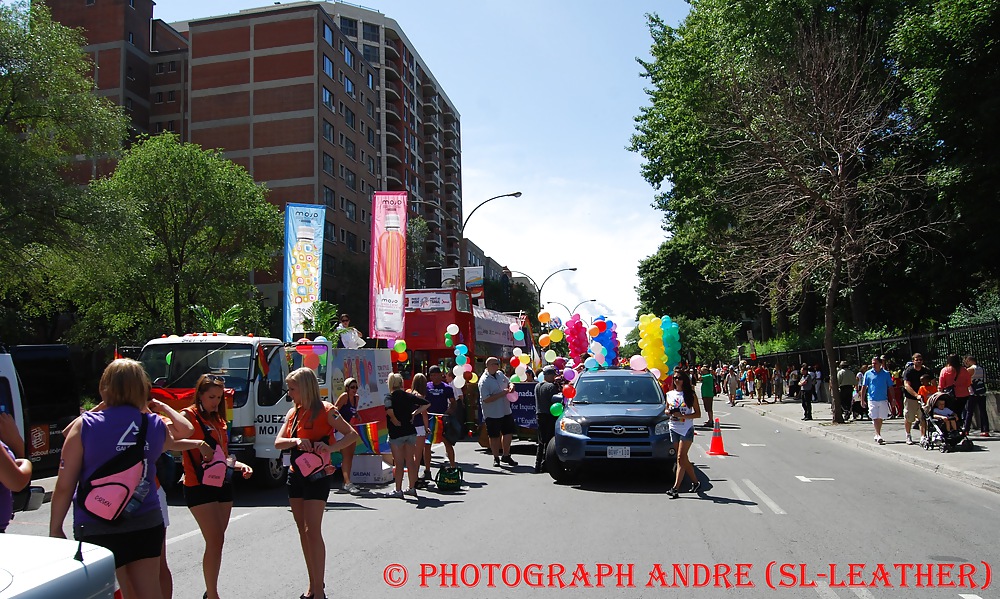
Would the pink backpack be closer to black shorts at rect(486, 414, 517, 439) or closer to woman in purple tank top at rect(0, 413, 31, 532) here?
woman in purple tank top at rect(0, 413, 31, 532)

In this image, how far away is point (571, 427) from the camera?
11164 mm

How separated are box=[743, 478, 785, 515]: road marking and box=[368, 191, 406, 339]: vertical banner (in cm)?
984

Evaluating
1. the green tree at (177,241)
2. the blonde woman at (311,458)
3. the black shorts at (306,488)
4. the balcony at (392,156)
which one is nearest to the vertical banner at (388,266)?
the blonde woman at (311,458)

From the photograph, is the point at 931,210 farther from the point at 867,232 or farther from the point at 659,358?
the point at 659,358

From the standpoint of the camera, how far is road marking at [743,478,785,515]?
357 inches

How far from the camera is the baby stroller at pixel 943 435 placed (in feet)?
46.2

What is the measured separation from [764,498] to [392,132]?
234 ft

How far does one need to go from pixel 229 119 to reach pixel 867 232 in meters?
47.7

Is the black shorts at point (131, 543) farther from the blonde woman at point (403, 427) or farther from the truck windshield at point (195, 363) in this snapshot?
the truck windshield at point (195, 363)

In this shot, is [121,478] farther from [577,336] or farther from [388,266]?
[577,336]

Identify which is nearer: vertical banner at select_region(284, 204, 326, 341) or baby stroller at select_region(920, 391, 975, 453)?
baby stroller at select_region(920, 391, 975, 453)

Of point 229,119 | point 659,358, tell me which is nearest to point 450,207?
point 229,119

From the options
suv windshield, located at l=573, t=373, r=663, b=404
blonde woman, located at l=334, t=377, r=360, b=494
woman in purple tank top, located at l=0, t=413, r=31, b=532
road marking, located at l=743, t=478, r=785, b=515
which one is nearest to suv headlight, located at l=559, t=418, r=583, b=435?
suv windshield, located at l=573, t=373, r=663, b=404

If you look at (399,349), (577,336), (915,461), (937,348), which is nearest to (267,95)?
(577,336)
